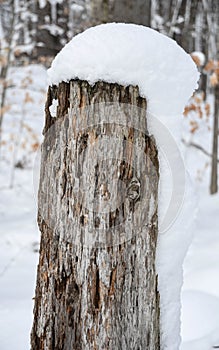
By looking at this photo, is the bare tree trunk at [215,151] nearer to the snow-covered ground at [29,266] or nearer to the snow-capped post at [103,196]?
the snow-covered ground at [29,266]

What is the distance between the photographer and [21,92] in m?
12.3

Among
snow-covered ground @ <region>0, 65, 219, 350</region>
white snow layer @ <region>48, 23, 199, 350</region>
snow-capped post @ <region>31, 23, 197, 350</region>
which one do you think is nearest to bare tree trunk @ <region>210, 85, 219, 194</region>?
snow-covered ground @ <region>0, 65, 219, 350</region>

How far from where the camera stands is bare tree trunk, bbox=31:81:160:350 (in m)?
1.33

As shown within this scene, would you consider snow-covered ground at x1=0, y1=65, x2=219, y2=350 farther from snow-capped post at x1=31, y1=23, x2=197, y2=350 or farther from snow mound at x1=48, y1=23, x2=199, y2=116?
snow mound at x1=48, y1=23, x2=199, y2=116

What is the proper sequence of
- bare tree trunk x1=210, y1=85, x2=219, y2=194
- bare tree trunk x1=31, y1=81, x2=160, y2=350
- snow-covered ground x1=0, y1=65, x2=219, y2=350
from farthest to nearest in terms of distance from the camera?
bare tree trunk x1=210, y1=85, x2=219, y2=194
snow-covered ground x1=0, y1=65, x2=219, y2=350
bare tree trunk x1=31, y1=81, x2=160, y2=350

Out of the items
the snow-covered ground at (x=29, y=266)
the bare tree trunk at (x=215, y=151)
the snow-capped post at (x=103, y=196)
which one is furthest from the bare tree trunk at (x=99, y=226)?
the bare tree trunk at (x=215, y=151)

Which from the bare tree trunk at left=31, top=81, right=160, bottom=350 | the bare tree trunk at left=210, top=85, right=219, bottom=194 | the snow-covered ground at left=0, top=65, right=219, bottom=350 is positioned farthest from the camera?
the bare tree trunk at left=210, top=85, right=219, bottom=194

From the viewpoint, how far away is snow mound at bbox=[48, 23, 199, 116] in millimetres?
1346

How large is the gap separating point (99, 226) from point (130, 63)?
527mm

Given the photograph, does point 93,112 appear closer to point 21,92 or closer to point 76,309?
point 76,309

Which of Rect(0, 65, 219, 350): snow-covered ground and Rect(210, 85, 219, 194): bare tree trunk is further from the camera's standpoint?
Rect(210, 85, 219, 194): bare tree trunk

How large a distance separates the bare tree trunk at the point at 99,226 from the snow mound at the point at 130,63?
4 cm

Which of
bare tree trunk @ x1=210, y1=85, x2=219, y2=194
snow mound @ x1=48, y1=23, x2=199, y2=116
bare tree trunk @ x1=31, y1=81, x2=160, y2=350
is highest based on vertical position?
bare tree trunk @ x1=210, y1=85, x2=219, y2=194

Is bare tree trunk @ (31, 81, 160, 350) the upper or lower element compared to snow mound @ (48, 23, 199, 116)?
lower
